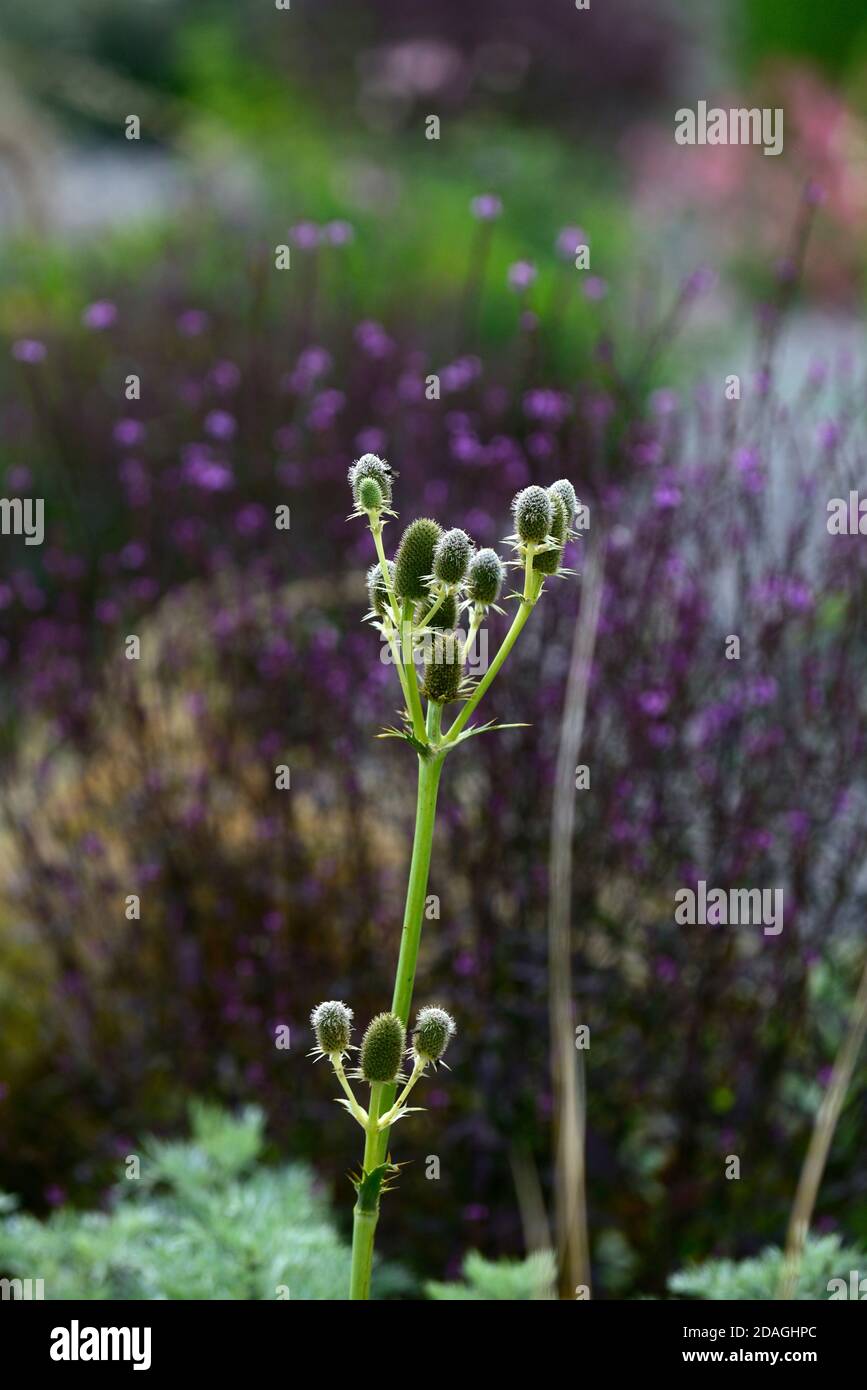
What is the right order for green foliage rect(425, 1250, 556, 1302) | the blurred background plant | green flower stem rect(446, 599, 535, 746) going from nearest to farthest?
green flower stem rect(446, 599, 535, 746) → green foliage rect(425, 1250, 556, 1302) → the blurred background plant

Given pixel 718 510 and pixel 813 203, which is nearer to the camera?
pixel 813 203

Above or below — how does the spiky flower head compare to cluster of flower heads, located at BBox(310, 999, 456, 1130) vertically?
above

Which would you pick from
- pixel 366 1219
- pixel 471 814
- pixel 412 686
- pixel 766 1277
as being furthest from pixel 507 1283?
pixel 471 814

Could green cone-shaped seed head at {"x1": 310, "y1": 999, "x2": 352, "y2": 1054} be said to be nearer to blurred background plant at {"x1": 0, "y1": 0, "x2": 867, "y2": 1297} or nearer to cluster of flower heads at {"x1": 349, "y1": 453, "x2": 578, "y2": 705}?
cluster of flower heads at {"x1": 349, "y1": 453, "x2": 578, "y2": 705}

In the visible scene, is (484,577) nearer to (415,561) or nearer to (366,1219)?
(415,561)

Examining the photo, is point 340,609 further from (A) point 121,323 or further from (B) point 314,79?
(B) point 314,79

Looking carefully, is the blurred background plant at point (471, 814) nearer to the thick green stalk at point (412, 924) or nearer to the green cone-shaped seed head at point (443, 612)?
the thick green stalk at point (412, 924)

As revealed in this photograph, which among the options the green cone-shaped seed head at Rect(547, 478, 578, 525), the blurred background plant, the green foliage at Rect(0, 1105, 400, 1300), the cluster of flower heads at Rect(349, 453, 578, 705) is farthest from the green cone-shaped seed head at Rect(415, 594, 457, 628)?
the blurred background plant

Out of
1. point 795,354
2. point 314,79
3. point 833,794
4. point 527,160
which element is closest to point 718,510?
point 833,794
